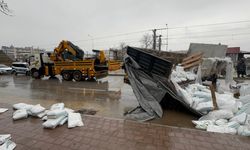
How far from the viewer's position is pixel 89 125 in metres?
3.88

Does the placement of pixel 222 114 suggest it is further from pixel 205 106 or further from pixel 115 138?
pixel 115 138

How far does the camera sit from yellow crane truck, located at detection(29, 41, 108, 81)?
12164mm

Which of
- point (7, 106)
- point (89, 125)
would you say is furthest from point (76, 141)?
point (7, 106)

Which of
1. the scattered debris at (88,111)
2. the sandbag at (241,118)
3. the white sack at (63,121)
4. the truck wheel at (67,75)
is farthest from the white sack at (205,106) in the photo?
the truck wheel at (67,75)

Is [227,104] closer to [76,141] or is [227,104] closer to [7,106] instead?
[76,141]

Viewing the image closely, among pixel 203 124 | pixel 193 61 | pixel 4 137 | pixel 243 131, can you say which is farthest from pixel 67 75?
pixel 243 131

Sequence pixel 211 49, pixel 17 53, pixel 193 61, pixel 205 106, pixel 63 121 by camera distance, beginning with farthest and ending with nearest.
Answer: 1. pixel 17 53
2. pixel 211 49
3. pixel 193 61
4. pixel 205 106
5. pixel 63 121

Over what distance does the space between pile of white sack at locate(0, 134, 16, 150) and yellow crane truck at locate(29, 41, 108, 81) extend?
895 cm

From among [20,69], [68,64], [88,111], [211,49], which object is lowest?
[88,111]

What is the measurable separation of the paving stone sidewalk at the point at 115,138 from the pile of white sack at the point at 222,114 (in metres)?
0.33

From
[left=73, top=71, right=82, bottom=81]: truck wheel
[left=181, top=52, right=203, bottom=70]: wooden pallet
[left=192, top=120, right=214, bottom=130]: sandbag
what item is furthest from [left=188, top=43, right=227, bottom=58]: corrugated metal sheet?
[left=73, top=71, right=82, bottom=81]: truck wheel

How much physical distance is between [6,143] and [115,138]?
2076 mm

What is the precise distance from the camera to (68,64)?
12.5m

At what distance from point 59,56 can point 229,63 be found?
12.0m
